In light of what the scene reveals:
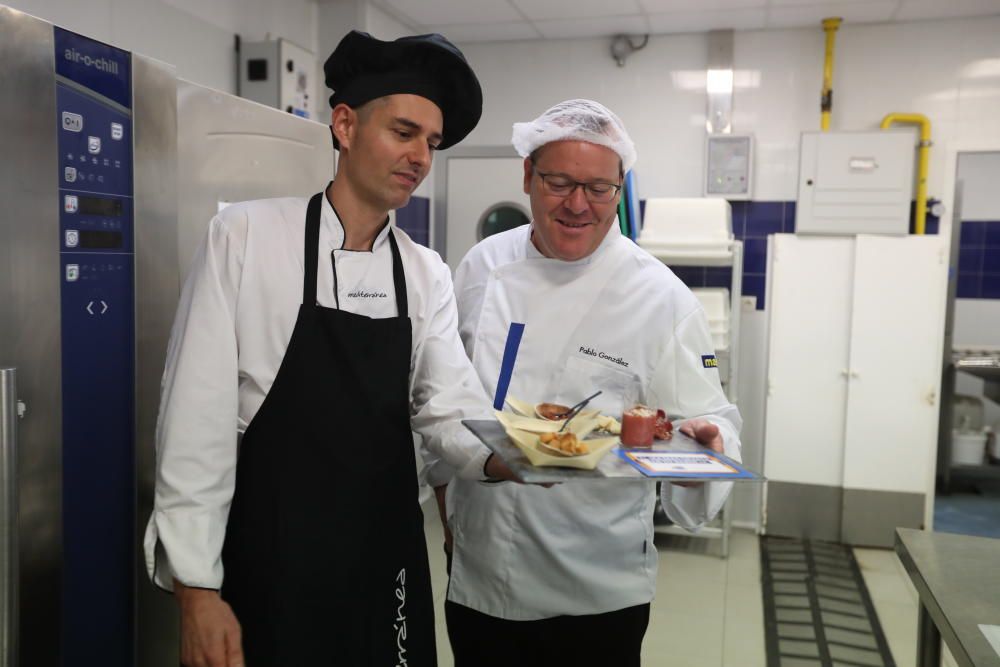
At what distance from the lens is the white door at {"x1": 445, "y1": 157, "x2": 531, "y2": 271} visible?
4535 mm

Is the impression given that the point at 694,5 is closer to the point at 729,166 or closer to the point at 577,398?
the point at 729,166

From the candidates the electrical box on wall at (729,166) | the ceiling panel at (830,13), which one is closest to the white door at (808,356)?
the electrical box on wall at (729,166)

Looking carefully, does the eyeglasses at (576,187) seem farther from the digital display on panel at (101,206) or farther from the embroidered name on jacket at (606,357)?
the digital display on panel at (101,206)

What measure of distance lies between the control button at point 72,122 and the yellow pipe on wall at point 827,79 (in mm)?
3584

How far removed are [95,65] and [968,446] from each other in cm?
528

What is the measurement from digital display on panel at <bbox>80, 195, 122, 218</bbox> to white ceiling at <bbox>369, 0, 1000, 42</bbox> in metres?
2.66

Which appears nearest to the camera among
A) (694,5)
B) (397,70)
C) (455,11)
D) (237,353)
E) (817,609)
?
(237,353)

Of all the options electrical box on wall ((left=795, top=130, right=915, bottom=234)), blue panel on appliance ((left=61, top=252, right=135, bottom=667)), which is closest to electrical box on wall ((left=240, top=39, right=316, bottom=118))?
blue panel on appliance ((left=61, top=252, right=135, bottom=667))

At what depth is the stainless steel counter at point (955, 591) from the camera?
1.32 m

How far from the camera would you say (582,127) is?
5.29ft

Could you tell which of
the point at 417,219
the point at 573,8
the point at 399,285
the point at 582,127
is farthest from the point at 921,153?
the point at 399,285

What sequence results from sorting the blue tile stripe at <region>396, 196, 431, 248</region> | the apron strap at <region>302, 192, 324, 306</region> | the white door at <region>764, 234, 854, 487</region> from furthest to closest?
the blue tile stripe at <region>396, 196, 431, 248</region>, the white door at <region>764, 234, 854, 487</region>, the apron strap at <region>302, 192, 324, 306</region>

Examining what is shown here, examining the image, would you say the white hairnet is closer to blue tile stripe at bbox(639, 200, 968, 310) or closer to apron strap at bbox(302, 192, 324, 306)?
apron strap at bbox(302, 192, 324, 306)

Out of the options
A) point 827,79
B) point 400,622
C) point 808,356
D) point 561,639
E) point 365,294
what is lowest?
point 561,639
